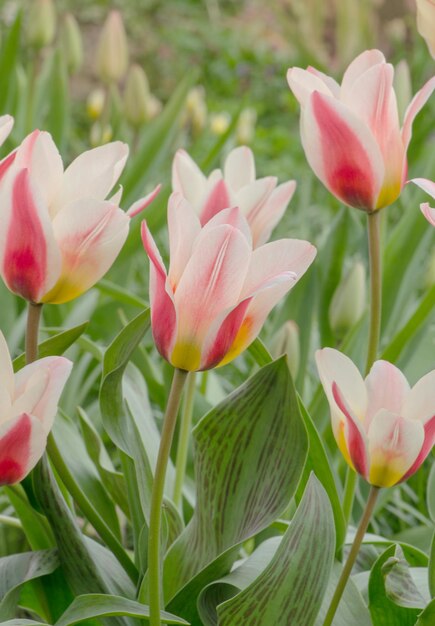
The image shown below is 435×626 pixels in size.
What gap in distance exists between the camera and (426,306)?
0.94 meters

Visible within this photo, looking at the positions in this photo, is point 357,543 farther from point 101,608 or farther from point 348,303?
point 348,303

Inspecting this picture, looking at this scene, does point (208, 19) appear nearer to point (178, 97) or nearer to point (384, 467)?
point (178, 97)

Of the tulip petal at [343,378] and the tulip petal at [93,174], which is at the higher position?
the tulip petal at [93,174]

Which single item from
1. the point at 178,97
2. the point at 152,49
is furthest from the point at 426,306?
the point at 152,49

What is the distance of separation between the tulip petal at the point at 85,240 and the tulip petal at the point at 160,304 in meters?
0.05

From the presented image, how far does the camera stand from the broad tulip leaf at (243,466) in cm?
60

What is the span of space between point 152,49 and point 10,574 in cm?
538

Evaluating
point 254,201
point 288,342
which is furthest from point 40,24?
point 254,201

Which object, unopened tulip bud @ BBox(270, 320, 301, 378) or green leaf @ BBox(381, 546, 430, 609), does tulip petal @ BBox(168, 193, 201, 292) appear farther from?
unopened tulip bud @ BBox(270, 320, 301, 378)

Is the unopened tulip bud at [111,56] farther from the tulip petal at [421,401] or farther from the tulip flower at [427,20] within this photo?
the tulip petal at [421,401]

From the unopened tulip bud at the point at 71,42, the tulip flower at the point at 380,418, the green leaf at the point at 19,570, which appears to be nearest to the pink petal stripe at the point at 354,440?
the tulip flower at the point at 380,418

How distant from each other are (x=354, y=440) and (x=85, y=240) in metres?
0.19

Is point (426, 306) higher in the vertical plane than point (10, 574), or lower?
higher

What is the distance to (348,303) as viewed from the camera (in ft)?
3.61
